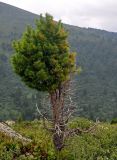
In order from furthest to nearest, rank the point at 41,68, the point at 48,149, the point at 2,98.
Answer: the point at 2,98
the point at 41,68
the point at 48,149

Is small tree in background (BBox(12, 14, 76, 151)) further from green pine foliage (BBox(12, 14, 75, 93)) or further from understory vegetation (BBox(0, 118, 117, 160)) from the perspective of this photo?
understory vegetation (BBox(0, 118, 117, 160))

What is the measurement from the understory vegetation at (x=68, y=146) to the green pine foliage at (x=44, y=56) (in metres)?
3.93

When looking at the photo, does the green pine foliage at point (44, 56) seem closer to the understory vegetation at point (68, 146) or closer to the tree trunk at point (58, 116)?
the tree trunk at point (58, 116)

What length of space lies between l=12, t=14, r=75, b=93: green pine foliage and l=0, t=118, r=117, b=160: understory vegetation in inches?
155

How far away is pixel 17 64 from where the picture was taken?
28031 millimetres

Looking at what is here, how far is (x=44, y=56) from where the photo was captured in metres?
27.8

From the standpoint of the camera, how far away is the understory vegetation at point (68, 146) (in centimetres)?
2109

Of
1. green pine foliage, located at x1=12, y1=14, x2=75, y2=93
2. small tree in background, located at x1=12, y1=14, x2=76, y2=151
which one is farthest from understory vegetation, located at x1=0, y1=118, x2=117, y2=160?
green pine foliage, located at x1=12, y1=14, x2=75, y2=93

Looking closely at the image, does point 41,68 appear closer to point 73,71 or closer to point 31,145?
point 73,71

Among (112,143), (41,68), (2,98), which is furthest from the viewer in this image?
(2,98)

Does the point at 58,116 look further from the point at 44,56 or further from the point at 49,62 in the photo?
the point at 44,56

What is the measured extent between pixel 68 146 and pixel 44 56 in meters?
7.10

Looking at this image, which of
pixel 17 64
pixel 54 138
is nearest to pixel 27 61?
pixel 17 64

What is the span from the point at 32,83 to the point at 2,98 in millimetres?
169761
